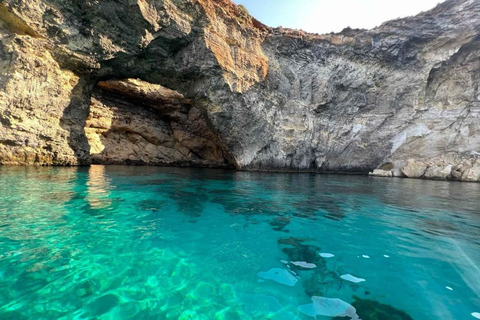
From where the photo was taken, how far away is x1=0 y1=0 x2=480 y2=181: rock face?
13.1m

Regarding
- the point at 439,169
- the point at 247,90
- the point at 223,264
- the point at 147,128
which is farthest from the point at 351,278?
the point at 439,169

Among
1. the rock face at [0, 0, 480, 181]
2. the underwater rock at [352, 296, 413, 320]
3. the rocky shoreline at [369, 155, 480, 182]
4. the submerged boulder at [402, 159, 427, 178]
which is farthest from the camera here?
the submerged boulder at [402, 159, 427, 178]

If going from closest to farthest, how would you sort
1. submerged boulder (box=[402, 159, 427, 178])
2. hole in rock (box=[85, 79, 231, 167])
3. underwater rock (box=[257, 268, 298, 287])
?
underwater rock (box=[257, 268, 298, 287])
hole in rock (box=[85, 79, 231, 167])
submerged boulder (box=[402, 159, 427, 178])

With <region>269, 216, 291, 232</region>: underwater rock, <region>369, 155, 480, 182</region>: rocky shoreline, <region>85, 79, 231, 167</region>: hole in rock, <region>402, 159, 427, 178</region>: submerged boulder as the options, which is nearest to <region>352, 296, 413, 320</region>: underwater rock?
<region>269, 216, 291, 232</region>: underwater rock

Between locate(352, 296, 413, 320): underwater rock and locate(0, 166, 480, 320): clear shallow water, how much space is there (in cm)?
1

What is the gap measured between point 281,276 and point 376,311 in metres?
0.97

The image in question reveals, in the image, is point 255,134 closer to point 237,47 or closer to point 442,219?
point 237,47

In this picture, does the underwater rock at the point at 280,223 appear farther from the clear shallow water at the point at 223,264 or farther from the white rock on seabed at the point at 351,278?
the white rock on seabed at the point at 351,278

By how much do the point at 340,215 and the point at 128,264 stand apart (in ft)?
15.9

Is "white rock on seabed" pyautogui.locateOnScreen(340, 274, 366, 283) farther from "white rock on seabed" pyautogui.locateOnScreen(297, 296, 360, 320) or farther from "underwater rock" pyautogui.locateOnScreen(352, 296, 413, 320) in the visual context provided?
"white rock on seabed" pyautogui.locateOnScreen(297, 296, 360, 320)

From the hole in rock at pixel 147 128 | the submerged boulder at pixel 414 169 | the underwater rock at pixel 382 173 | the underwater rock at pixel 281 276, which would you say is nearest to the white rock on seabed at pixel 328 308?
the underwater rock at pixel 281 276

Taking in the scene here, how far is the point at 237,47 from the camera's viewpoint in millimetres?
18094

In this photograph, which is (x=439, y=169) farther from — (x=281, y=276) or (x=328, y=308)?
(x=328, y=308)

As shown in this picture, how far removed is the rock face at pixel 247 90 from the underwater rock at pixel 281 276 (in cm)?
1522
